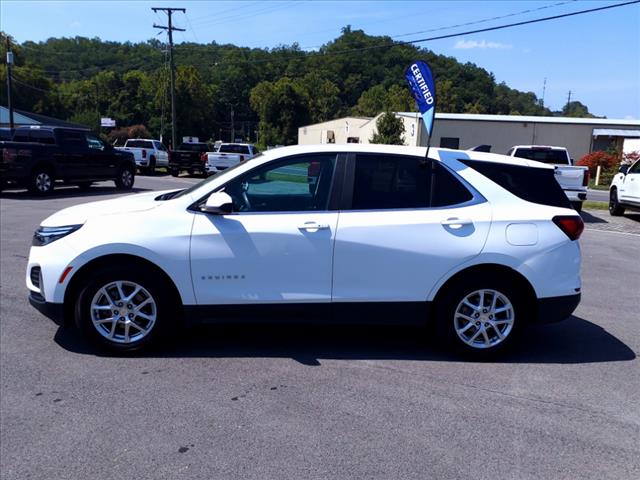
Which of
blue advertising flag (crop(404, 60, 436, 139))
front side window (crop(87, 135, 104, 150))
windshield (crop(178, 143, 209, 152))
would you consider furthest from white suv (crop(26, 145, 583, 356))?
windshield (crop(178, 143, 209, 152))

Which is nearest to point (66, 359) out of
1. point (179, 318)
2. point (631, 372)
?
point (179, 318)

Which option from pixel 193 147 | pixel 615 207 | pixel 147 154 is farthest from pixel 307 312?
pixel 193 147

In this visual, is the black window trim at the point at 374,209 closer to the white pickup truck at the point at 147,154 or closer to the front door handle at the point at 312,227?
the front door handle at the point at 312,227

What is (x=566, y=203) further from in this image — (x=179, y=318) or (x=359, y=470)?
(x=179, y=318)

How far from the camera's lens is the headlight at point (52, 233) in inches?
186

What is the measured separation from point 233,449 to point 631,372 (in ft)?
11.0

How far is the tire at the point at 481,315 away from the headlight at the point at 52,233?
123 inches

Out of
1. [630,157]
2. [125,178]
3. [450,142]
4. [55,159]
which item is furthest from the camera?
[450,142]

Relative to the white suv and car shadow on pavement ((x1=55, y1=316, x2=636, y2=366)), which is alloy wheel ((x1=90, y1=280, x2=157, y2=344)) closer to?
the white suv

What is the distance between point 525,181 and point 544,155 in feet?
42.2

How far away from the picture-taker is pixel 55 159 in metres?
17.9

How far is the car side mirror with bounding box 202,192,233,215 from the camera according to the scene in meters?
4.52

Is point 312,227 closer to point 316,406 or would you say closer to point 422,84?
point 316,406

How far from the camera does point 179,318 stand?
15.6 ft
